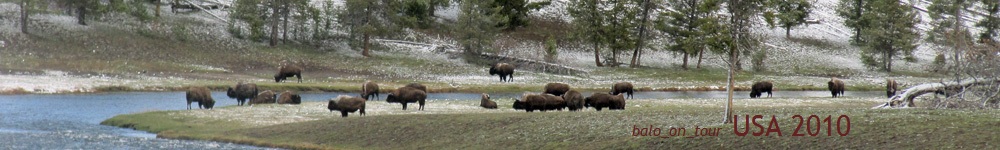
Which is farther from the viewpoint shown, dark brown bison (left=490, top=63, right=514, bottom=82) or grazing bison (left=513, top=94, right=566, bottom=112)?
dark brown bison (left=490, top=63, right=514, bottom=82)

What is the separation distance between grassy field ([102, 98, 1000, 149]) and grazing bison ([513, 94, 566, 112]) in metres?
4.96

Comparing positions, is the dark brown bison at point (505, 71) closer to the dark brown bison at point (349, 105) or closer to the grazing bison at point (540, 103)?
the grazing bison at point (540, 103)

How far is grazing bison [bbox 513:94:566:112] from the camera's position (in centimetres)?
3812

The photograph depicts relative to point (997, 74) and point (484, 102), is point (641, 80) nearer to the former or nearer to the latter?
point (484, 102)

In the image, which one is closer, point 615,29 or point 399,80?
point 399,80

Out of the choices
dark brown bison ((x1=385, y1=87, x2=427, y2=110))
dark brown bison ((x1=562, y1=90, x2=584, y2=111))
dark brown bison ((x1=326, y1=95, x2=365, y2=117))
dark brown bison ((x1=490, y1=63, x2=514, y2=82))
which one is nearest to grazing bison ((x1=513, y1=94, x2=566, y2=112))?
dark brown bison ((x1=562, y1=90, x2=584, y2=111))

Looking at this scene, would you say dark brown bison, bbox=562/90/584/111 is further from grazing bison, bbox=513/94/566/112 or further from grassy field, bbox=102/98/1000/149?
grassy field, bbox=102/98/1000/149

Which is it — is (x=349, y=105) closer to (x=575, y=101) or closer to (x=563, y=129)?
(x=575, y=101)

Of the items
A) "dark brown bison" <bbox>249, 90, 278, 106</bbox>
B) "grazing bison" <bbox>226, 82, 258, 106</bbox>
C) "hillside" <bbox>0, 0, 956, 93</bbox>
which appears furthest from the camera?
"hillside" <bbox>0, 0, 956, 93</bbox>

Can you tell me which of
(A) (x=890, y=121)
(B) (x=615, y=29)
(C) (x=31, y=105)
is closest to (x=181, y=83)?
(C) (x=31, y=105)

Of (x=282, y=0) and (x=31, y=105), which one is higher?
(x=282, y=0)

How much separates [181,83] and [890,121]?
42870 mm

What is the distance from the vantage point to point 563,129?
29.0 metres

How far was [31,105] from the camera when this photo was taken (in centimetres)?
4481
